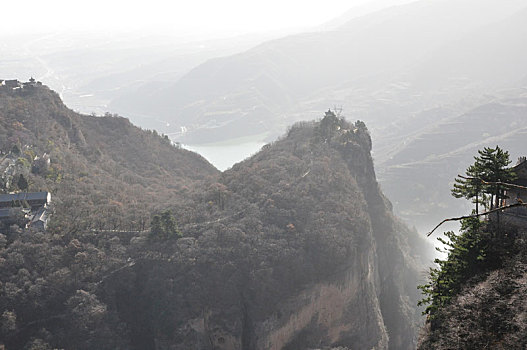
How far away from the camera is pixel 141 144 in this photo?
7825cm

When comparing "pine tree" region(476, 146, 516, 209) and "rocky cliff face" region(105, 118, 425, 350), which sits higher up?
"pine tree" region(476, 146, 516, 209)

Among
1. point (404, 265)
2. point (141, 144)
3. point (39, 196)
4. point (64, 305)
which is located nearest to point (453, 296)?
point (64, 305)

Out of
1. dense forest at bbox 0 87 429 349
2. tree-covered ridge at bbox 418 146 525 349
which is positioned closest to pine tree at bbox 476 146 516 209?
tree-covered ridge at bbox 418 146 525 349

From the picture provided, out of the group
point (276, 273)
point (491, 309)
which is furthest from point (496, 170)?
point (276, 273)

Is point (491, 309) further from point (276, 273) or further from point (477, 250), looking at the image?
point (276, 273)

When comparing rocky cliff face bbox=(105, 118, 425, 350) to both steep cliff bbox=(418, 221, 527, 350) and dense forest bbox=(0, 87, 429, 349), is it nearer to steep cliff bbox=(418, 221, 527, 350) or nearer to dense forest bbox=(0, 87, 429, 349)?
dense forest bbox=(0, 87, 429, 349)

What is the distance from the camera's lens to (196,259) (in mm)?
41500

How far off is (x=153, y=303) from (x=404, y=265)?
40.5 metres

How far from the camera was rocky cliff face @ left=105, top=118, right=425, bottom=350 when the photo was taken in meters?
38.7

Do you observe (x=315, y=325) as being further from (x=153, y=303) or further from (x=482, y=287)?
(x=482, y=287)

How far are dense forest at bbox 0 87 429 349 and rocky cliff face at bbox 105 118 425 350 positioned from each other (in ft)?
0.38

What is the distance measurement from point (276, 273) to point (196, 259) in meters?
6.81

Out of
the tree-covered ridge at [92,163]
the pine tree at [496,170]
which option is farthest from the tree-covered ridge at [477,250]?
the tree-covered ridge at [92,163]

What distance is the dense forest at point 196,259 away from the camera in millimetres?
36875
